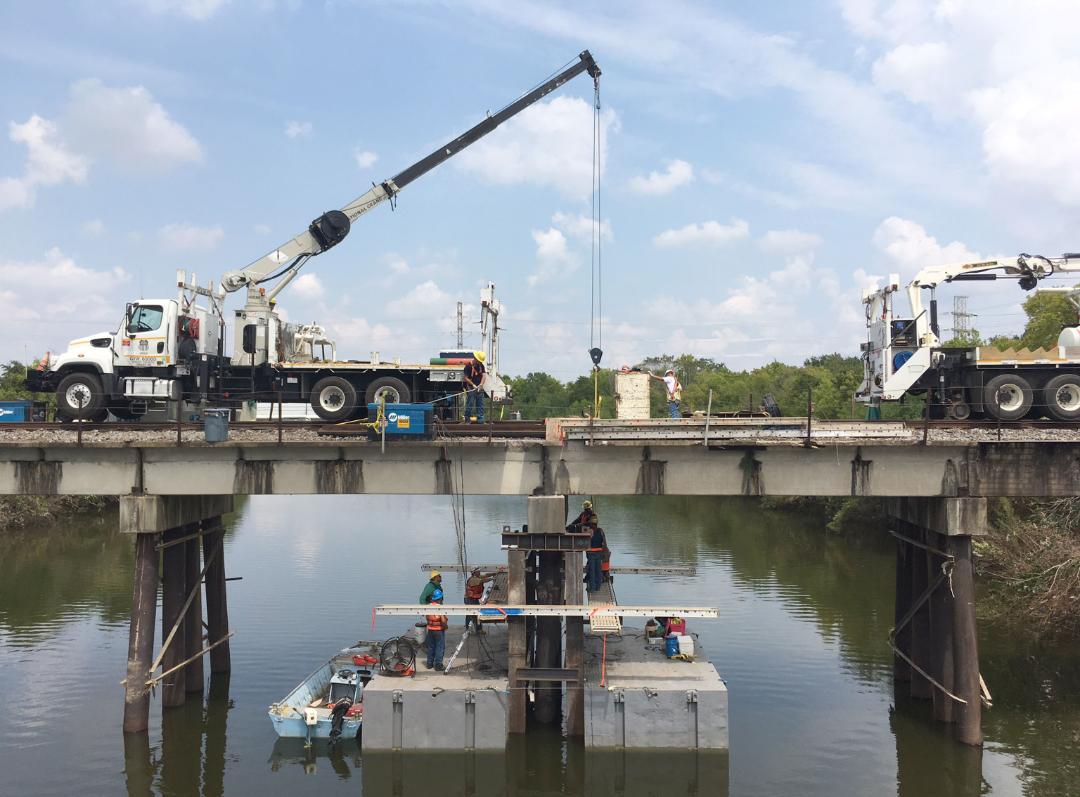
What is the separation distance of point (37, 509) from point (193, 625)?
34.3 m

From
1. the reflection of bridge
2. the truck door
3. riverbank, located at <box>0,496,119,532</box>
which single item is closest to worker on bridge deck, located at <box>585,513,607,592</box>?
the reflection of bridge

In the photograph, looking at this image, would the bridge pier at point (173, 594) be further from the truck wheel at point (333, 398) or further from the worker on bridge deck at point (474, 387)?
the worker on bridge deck at point (474, 387)

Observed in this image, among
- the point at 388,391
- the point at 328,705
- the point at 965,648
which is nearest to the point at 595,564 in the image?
the point at 388,391

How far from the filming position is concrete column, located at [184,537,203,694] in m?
21.3

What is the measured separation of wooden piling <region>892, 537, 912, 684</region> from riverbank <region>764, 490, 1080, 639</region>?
248 cm

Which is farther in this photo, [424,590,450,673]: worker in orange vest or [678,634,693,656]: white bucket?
[678,634,693,656]: white bucket

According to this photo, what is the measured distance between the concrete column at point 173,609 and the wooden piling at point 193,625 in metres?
0.19

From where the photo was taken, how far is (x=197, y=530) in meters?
21.5

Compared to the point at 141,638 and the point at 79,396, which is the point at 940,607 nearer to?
the point at 141,638

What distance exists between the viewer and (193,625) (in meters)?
21.5

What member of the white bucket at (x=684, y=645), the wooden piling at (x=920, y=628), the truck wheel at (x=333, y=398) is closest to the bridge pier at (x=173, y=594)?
the truck wheel at (x=333, y=398)

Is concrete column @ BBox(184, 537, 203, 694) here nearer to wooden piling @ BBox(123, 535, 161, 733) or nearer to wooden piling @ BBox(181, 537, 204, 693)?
wooden piling @ BBox(181, 537, 204, 693)

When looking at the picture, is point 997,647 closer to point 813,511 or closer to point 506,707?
point 506,707

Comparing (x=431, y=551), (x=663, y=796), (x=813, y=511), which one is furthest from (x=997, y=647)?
(x=813, y=511)
